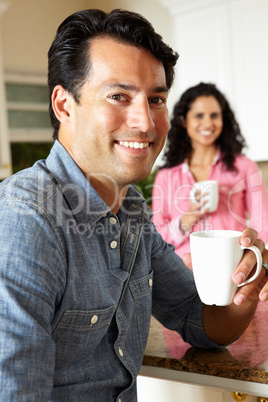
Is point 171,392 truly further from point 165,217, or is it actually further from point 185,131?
point 185,131

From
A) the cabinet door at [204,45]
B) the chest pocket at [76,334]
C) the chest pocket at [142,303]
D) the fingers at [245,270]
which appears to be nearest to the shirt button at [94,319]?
the chest pocket at [76,334]

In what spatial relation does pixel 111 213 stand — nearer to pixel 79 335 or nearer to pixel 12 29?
pixel 79 335

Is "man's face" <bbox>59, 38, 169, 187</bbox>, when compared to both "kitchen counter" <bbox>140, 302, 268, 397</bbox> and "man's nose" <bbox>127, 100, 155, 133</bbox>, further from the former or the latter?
"kitchen counter" <bbox>140, 302, 268, 397</bbox>

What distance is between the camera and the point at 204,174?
102 inches

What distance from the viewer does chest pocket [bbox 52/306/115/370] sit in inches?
→ 33.6

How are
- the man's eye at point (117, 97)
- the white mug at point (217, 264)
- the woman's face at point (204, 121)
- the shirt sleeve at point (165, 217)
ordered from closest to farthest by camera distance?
the white mug at point (217, 264) < the man's eye at point (117, 97) < the shirt sleeve at point (165, 217) < the woman's face at point (204, 121)

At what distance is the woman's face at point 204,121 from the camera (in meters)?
2.63

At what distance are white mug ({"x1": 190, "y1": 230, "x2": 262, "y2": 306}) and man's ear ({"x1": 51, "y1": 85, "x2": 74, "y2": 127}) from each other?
1.21ft

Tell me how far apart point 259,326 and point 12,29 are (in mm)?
4249

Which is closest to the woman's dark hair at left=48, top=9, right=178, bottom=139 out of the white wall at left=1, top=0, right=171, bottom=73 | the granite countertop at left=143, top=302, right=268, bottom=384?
the granite countertop at left=143, top=302, right=268, bottom=384

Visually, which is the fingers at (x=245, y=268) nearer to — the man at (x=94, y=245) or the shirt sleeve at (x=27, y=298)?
the man at (x=94, y=245)

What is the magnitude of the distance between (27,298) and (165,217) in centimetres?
181

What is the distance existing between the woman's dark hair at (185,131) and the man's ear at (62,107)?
1.65 meters

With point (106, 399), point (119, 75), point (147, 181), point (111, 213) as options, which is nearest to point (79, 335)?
point (106, 399)
